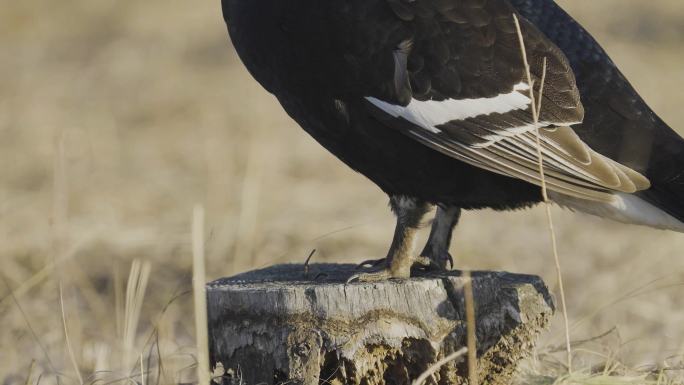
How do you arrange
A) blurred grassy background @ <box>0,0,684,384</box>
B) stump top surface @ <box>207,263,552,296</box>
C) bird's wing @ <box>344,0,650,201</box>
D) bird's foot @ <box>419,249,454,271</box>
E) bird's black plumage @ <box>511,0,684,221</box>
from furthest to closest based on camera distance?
1. blurred grassy background @ <box>0,0,684,384</box>
2. bird's foot @ <box>419,249,454,271</box>
3. bird's black plumage @ <box>511,0,684,221</box>
4. bird's wing @ <box>344,0,650,201</box>
5. stump top surface @ <box>207,263,552,296</box>

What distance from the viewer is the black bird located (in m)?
4.48

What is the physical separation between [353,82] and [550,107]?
2.63 ft

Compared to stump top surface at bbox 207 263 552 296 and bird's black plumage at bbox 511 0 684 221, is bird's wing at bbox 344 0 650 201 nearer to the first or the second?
bird's black plumage at bbox 511 0 684 221

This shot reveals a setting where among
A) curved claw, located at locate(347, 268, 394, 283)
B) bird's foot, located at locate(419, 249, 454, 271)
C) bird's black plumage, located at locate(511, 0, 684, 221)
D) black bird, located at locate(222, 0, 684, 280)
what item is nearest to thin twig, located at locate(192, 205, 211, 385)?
curved claw, located at locate(347, 268, 394, 283)

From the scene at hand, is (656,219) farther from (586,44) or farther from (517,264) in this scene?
(517,264)

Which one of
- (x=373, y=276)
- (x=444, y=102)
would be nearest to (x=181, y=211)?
(x=373, y=276)

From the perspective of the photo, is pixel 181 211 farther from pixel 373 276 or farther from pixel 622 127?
pixel 622 127

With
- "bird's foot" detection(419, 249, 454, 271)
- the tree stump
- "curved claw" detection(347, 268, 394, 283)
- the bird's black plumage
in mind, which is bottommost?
the tree stump

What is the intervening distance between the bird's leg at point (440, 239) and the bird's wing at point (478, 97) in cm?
69

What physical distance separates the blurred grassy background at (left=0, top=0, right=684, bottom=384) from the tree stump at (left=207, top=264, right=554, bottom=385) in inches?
13.6

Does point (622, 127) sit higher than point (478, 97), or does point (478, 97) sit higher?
point (478, 97)

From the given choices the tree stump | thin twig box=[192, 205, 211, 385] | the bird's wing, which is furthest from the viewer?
the bird's wing

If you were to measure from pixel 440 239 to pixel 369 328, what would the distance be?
1.31 metres

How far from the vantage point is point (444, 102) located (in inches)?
178
